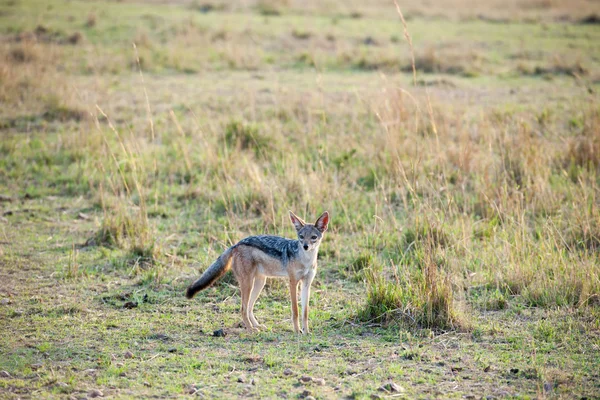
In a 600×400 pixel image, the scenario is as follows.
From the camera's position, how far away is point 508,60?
66.1ft

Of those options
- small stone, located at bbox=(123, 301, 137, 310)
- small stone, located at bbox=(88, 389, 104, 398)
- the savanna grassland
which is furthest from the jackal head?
small stone, located at bbox=(88, 389, 104, 398)

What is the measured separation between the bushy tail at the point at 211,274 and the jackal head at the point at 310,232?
2.29ft

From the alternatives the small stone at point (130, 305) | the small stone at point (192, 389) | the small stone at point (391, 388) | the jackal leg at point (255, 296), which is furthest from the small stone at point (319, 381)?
the small stone at point (130, 305)

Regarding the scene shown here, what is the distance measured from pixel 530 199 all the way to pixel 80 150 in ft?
23.6

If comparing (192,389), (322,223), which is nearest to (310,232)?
(322,223)

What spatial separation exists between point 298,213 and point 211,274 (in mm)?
3079

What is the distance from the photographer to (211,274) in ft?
22.4

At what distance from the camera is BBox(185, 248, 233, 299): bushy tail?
6.75 metres

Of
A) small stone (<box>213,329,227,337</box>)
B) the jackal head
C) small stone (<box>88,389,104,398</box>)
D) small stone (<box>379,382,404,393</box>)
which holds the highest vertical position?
the jackal head

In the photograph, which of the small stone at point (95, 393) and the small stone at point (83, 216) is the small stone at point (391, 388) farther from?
the small stone at point (83, 216)

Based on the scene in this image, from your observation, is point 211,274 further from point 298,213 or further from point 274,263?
point 298,213

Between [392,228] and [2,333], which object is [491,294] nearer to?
[392,228]

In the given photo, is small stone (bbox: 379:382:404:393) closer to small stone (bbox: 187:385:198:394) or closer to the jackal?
the jackal

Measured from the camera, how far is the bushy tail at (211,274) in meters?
6.75
